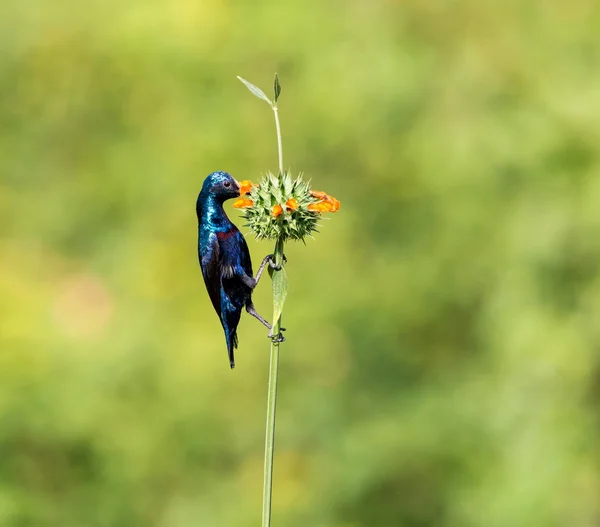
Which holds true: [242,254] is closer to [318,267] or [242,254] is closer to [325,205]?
[325,205]

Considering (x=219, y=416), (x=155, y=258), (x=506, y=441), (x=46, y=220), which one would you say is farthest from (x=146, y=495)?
(x=46, y=220)

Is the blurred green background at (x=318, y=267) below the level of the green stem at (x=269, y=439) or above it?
above

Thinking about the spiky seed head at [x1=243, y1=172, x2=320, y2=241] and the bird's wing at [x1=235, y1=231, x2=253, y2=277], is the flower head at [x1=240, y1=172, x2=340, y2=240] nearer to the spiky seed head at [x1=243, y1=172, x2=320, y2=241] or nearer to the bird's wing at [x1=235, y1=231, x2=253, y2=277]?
the spiky seed head at [x1=243, y1=172, x2=320, y2=241]

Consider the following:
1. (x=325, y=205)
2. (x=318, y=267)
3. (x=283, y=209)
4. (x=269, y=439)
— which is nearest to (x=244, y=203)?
(x=283, y=209)

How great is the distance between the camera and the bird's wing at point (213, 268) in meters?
2.30

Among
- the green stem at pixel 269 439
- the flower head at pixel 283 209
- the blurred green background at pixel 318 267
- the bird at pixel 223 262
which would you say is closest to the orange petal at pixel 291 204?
the flower head at pixel 283 209

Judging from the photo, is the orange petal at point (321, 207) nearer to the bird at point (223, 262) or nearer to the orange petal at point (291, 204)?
the orange petal at point (291, 204)

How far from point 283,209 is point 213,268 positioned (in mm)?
417

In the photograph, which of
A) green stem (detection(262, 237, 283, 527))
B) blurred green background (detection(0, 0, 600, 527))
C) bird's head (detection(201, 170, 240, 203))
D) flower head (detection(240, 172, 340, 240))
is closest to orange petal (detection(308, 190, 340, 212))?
flower head (detection(240, 172, 340, 240))

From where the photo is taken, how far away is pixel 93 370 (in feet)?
24.2

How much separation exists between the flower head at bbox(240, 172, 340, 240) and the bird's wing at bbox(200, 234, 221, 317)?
203mm

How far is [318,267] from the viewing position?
840 centimetres

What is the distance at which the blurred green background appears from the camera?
6.94 meters

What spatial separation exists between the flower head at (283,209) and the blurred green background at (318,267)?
4.26 m
